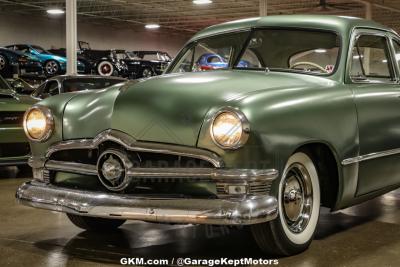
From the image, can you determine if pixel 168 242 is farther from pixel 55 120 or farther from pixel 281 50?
pixel 281 50

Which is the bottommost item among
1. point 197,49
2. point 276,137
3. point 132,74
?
point 132,74

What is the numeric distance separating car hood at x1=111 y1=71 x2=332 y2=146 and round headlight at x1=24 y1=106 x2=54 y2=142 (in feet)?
1.84

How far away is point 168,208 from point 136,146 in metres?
0.42

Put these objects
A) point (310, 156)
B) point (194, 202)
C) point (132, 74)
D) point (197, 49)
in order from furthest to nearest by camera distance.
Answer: point (132, 74) → point (197, 49) → point (310, 156) → point (194, 202)

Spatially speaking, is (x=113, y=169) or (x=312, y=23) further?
(x=312, y=23)

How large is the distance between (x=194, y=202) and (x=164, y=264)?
1.84 ft

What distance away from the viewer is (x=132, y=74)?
877 inches

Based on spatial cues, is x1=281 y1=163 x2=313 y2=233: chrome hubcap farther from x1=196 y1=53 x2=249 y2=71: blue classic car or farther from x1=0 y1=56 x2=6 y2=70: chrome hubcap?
x1=0 y1=56 x2=6 y2=70: chrome hubcap

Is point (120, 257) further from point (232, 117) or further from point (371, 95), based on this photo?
point (371, 95)

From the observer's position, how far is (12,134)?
23.5ft

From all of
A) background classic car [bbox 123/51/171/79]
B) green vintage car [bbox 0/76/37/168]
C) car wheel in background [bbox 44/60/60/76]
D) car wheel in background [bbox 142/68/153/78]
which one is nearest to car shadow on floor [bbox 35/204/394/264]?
green vintage car [bbox 0/76/37/168]

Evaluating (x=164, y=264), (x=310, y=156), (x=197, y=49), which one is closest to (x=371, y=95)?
(x=310, y=156)

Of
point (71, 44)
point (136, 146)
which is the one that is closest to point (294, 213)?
point (136, 146)

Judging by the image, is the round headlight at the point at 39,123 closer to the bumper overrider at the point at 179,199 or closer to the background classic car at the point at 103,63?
the bumper overrider at the point at 179,199
